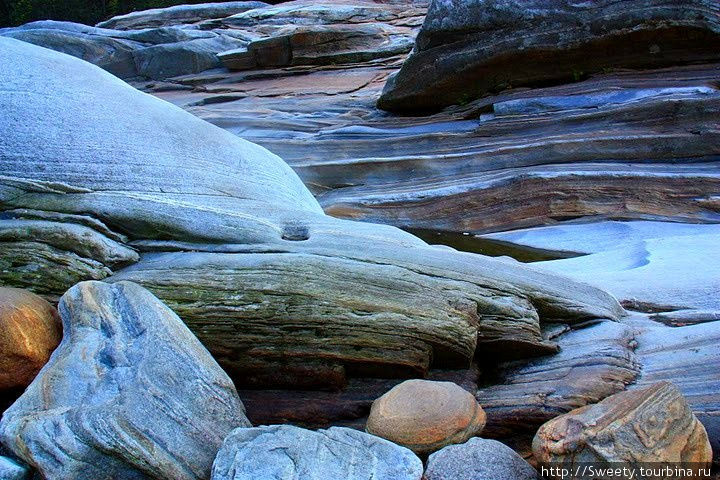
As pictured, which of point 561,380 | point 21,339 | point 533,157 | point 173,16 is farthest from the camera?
point 173,16

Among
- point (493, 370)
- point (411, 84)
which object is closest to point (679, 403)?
point (493, 370)

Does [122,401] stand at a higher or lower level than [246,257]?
lower

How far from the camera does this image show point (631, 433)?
7.98 feet

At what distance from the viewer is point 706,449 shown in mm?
2631

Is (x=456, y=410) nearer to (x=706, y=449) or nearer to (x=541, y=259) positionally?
(x=706, y=449)

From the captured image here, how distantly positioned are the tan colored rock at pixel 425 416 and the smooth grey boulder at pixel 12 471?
118cm

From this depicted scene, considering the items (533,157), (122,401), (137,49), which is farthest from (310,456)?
(137,49)

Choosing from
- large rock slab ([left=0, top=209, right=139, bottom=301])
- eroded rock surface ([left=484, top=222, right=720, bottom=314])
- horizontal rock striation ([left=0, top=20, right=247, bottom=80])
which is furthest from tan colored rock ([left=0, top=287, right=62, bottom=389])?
horizontal rock striation ([left=0, top=20, right=247, bottom=80])

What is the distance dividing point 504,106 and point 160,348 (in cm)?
621

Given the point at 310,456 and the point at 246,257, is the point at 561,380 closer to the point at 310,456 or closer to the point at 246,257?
the point at 310,456

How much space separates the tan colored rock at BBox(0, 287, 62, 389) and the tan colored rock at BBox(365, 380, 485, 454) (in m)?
1.33

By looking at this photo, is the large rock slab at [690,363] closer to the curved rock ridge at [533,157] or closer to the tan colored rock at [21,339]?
the tan colored rock at [21,339]

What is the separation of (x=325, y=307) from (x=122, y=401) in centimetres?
95

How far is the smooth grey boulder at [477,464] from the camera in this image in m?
2.59
